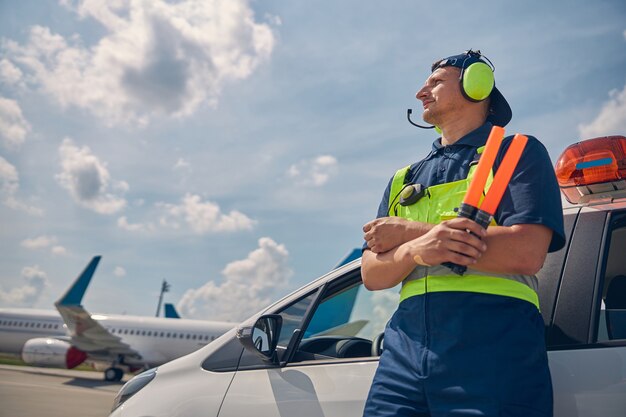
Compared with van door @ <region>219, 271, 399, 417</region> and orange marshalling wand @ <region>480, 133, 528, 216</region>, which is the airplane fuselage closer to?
van door @ <region>219, 271, 399, 417</region>

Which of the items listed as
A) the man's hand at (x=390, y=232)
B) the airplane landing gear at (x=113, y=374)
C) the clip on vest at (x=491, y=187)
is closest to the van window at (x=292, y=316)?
the man's hand at (x=390, y=232)

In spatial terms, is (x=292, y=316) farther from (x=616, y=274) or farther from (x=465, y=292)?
(x=616, y=274)

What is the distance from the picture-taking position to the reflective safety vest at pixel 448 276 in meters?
1.66

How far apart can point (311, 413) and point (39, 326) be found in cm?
2798

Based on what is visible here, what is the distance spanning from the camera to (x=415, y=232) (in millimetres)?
1769

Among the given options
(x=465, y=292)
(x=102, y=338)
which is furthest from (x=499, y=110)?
(x=102, y=338)

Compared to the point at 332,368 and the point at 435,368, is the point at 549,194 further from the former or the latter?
the point at 332,368

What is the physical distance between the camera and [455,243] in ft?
4.95

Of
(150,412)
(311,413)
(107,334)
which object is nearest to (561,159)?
(311,413)

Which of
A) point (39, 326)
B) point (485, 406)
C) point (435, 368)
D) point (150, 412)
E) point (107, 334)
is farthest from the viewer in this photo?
point (39, 326)

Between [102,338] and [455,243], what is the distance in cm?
2495

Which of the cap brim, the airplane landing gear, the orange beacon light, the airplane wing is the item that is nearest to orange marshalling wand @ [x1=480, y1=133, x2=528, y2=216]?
the cap brim

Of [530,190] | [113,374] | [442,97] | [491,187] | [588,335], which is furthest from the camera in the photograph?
[113,374]

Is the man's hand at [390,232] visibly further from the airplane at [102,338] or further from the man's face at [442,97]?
the airplane at [102,338]
